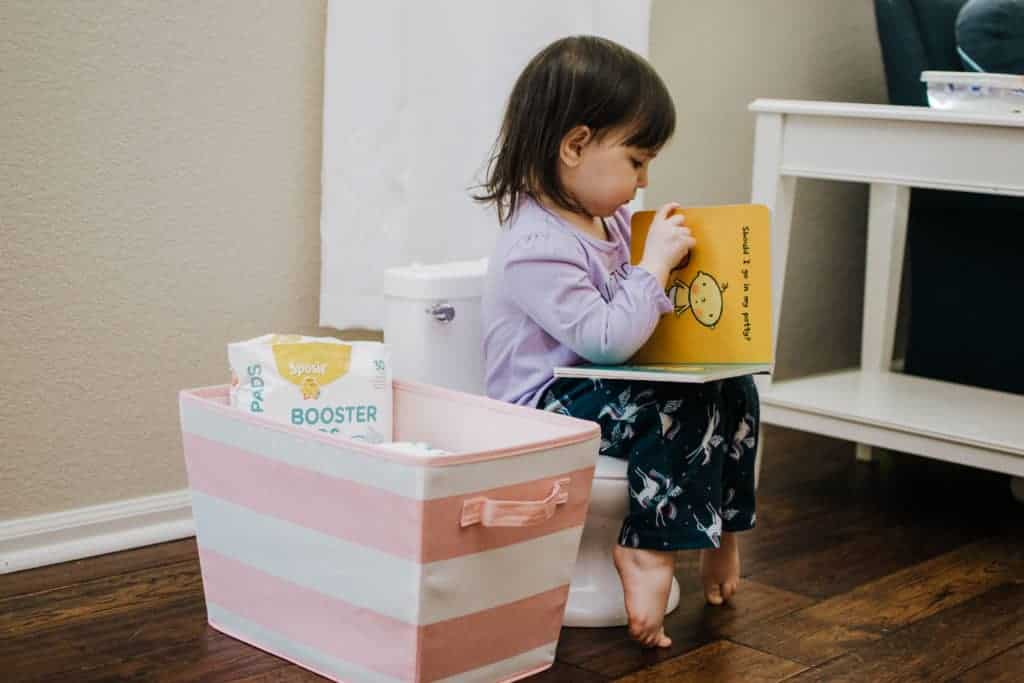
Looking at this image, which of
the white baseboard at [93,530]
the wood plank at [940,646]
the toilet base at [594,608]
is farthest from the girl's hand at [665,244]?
the white baseboard at [93,530]

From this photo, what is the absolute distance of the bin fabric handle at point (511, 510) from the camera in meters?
1.22

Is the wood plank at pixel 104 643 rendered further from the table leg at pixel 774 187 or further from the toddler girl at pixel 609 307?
the table leg at pixel 774 187

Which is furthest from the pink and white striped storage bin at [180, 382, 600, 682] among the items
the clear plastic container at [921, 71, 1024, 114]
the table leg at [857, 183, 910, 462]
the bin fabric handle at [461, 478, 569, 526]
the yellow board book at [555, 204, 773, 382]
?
the table leg at [857, 183, 910, 462]

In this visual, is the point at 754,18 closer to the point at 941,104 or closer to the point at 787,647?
the point at 941,104

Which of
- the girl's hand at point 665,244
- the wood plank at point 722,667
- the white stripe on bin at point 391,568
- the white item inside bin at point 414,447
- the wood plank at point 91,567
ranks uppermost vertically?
the girl's hand at point 665,244

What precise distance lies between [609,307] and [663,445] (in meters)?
0.16

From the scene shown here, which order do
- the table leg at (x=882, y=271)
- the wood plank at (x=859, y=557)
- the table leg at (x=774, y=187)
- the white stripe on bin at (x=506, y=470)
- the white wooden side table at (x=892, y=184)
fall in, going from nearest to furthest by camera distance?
1. the white stripe on bin at (x=506, y=470)
2. the wood plank at (x=859, y=557)
3. the white wooden side table at (x=892, y=184)
4. the table leg at (x=774, y=187)
5. the table leg at (x=882, y=271)

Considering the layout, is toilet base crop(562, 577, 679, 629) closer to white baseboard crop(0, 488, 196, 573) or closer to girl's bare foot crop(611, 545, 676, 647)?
girl's bare foot crop(611, 545, 676, 647)

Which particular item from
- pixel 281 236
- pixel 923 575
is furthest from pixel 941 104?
pixel 281 236

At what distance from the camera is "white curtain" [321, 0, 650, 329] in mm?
1767

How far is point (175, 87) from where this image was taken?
1.66 meters

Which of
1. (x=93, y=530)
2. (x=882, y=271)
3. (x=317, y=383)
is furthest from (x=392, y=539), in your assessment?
(x=882, y=271)

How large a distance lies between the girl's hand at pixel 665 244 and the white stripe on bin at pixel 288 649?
0.52m

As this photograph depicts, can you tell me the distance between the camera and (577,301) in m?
1.44
